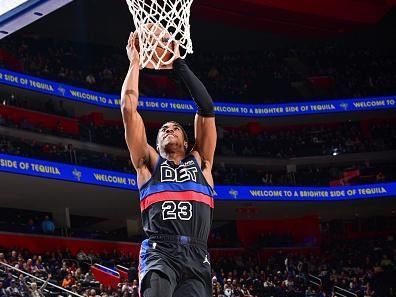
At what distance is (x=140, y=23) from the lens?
462 cm

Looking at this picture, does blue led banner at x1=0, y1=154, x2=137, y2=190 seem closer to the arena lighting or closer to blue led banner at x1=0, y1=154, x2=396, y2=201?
blue led banner at x1=0, y1=154, x2=396, y2=201

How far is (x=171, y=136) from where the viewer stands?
14.0 ft

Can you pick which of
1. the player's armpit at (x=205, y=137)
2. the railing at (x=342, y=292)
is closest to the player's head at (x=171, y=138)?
the player's armpit at (x=205, y=137)

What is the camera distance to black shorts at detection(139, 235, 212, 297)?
392 cm

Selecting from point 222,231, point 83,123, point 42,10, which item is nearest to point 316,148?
point 222,231

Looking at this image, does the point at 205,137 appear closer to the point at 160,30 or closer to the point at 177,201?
the point at 177,201

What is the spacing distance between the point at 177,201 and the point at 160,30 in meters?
1.04

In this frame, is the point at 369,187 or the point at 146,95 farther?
the point at 146,95

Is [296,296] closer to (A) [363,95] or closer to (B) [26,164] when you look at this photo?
(B) [26,164]

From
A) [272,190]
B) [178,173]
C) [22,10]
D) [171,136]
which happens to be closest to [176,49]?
[171,136]

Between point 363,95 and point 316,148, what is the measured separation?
10.3 ft

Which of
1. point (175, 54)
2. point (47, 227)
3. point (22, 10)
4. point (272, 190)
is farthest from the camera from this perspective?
point (272, 190)

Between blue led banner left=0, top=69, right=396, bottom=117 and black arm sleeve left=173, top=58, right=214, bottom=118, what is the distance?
1919cm

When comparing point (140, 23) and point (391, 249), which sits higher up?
point (391, 249)
